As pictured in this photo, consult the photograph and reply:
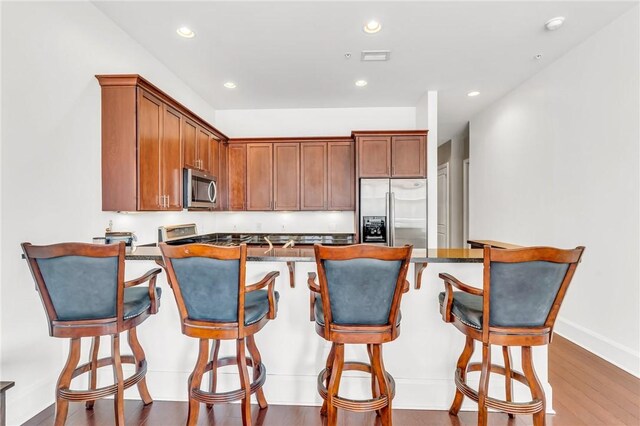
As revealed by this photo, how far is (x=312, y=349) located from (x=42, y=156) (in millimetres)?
2310

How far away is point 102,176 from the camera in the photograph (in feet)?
8.35

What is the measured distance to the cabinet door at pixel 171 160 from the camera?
295cm

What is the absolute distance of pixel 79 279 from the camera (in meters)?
1.55

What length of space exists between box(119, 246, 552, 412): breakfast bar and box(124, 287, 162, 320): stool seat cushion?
0.22 meters

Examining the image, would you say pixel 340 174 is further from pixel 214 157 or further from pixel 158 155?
pixel 158 155

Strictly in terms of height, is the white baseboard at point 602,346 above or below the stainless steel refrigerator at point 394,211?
below

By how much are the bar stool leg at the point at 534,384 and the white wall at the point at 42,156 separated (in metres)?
3.03

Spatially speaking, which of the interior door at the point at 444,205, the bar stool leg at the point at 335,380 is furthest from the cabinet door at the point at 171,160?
the interior door at the point at 444,205

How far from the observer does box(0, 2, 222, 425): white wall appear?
6.29ft

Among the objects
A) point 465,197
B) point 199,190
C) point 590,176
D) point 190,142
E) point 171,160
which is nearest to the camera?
point 590,176

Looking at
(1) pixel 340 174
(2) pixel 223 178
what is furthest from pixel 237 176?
(1) pixel 340 174

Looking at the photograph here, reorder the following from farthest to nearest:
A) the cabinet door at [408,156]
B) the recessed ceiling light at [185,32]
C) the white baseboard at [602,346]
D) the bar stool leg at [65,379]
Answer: the cabinet door at [408,156], the recessed ceiling light at [185,32], the white baseboard at [602,346], the bar stool leg at [65,379]

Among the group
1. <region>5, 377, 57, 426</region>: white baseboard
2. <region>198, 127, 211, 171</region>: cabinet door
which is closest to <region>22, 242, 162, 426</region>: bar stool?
<region>5, 377, 57, 426</region>: white baseboard

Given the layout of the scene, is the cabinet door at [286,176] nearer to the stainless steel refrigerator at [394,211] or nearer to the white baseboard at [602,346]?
the stainless steel refrigerator at [394,211]
